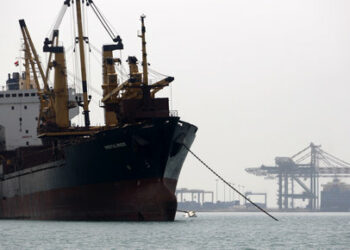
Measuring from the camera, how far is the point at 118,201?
57.8 meters

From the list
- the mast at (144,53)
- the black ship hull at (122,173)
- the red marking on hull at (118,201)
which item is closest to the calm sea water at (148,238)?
the red marking on hull at (118,201)

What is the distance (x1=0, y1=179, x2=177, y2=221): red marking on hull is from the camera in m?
56.8

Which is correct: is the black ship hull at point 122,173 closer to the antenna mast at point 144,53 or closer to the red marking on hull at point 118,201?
the red marking on hull at point 118,201

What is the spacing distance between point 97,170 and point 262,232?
37.4ft

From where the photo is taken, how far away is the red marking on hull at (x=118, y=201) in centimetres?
5681

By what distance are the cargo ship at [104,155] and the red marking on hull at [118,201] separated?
61 millimetres

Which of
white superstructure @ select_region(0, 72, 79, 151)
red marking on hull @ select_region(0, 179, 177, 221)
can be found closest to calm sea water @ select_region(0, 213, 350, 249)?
red marking on hull @ select_region(0, 179, 177, 221)

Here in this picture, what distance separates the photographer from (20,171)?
70562 mm

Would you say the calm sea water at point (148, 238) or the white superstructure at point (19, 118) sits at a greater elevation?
the white superstructure at point (19, 118)

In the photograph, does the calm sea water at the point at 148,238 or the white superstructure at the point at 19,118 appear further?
the white superstructure at the point at 19,118

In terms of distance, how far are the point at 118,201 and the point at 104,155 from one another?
3053 millimetres

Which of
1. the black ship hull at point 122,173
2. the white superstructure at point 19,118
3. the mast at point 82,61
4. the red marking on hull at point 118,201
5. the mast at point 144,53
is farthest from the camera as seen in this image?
the white superstructure at point 19,118

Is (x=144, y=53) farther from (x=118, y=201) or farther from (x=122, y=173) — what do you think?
(x=118, y=201)

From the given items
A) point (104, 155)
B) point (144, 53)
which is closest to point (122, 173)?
point (104, 155)
